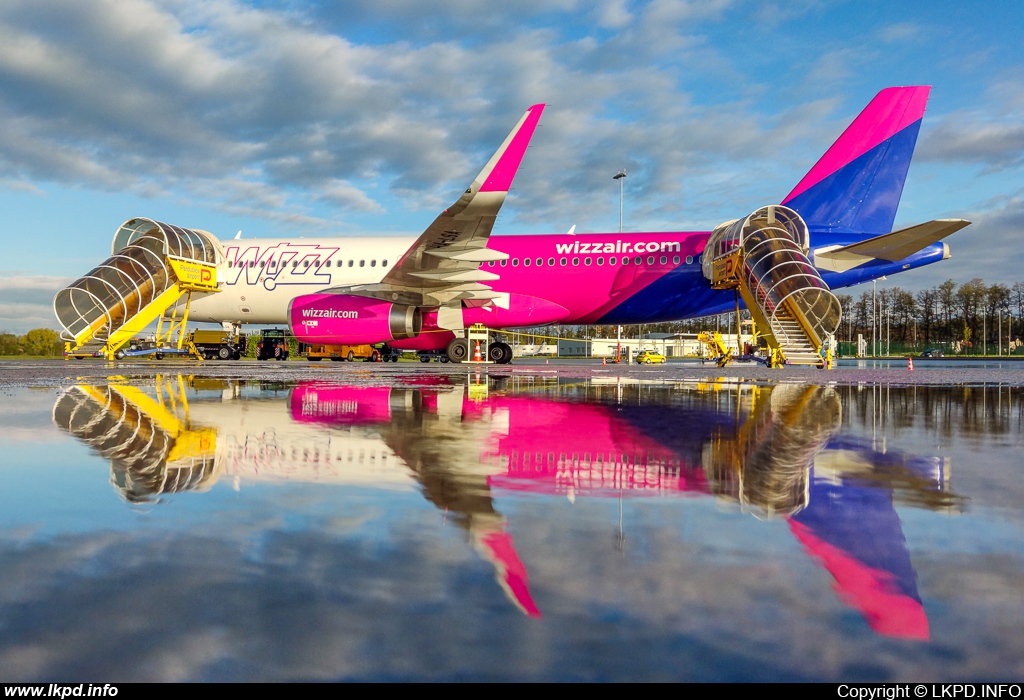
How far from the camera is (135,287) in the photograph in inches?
809

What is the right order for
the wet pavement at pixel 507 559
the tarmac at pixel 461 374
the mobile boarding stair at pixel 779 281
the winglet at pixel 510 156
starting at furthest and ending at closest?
the mobile boarding stair at pixel 779 281
the winglet at pixel 510 156
the tarmac at pixel 461 374
the wet pavement at pixel 507 559

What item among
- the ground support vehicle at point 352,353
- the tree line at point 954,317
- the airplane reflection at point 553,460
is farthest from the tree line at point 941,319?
the airplane reflection at point 553,460

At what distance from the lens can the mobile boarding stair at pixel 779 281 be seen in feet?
57.9

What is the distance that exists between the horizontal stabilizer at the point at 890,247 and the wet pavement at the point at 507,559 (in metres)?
14.8

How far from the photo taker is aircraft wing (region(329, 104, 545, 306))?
14102 mm

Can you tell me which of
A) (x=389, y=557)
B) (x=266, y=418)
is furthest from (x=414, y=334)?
(x=389, y=557)

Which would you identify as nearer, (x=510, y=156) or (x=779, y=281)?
(x=510, y=156)

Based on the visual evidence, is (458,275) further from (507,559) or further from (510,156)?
(507,559)

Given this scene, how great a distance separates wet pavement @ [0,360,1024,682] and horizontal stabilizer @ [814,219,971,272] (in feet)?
48.7

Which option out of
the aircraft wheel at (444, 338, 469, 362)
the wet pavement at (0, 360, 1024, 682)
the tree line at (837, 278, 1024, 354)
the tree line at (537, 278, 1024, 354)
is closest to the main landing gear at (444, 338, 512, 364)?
the aircraft wheel at (444, 338, 469, 362)

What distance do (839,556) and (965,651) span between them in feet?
2.13

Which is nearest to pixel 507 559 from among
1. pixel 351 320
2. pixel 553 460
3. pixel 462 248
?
pixel 553 460

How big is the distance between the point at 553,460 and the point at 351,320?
49.5ft

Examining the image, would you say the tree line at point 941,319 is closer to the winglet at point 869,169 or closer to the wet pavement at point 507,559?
the winglet at point 869,169
